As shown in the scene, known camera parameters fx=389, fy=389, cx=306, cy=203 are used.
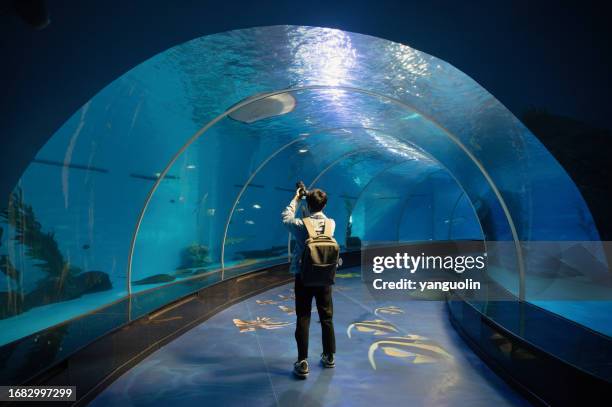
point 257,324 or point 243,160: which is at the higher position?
point 243,160

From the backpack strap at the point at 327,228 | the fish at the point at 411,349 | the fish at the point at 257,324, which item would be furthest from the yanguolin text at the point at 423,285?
the backpack strap at the point at 327,228

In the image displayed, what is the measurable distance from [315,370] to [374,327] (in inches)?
86.2

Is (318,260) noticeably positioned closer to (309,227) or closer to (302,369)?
(309,227)

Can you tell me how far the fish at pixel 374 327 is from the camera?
20.6 feet

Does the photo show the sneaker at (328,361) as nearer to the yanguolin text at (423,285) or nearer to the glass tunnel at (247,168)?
the glass tunnel at (247,168)

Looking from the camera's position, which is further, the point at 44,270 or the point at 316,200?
the point at 44,270

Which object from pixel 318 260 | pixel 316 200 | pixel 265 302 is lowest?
pixel 265 302

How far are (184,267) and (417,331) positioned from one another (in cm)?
1924

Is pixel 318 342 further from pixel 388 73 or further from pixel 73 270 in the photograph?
pixel 73 270

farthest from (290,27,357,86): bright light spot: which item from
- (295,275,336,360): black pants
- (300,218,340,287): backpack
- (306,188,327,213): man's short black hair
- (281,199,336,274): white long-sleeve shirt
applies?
(295,275,336,360): black pants

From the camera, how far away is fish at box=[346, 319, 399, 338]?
6.27 meters

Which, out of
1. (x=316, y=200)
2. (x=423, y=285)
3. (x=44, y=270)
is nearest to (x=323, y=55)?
(x=316, y=200)

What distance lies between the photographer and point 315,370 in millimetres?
4590

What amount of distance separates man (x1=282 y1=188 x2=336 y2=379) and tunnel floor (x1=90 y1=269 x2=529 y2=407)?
0.21 meters
